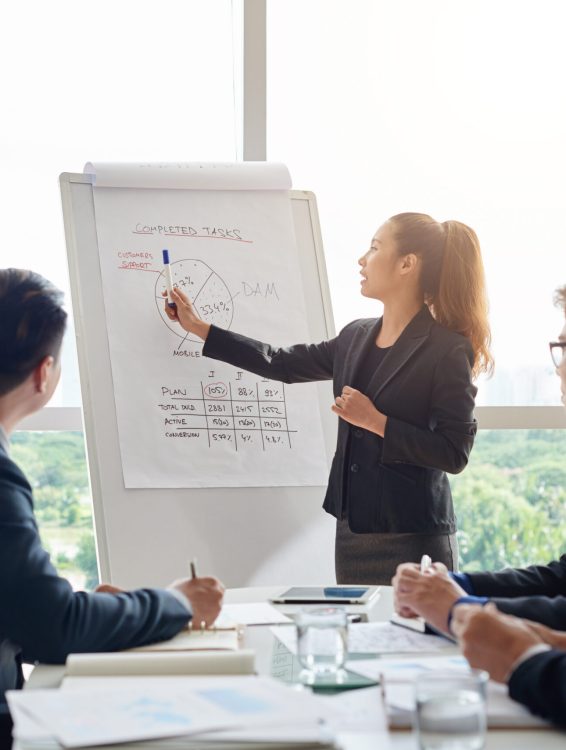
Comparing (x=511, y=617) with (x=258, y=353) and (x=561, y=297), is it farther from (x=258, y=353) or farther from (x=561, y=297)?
(x=258, y=353)

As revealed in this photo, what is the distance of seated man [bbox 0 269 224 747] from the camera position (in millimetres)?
1273

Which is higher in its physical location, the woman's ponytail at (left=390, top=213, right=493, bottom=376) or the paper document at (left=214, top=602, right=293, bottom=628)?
the woman's ponytail at (left=390, top=213, right=493, bottom=376)

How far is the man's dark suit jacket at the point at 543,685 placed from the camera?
101 centimetres

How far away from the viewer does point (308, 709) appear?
3.22 ft

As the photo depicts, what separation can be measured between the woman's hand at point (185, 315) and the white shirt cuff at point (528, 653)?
1.59m

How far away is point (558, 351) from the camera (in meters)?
1.71

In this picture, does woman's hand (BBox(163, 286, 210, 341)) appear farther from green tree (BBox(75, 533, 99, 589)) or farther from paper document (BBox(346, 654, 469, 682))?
paper document (BBox(346, 654, 469, 682))

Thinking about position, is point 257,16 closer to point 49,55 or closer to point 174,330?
point 49,55

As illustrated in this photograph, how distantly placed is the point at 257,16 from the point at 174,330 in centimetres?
121

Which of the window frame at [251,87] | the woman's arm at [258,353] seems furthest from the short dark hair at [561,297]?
the window frame at [251,87]

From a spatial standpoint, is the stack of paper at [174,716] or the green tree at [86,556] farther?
the green tree at [86,556]

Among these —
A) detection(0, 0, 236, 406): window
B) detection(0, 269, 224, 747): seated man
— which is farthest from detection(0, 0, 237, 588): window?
detection(0, 269, 224, 747): seated man

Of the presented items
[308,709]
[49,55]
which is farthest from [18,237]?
[308,709]

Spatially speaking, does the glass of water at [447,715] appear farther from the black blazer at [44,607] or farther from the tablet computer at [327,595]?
the tablet computer at [327,595]
